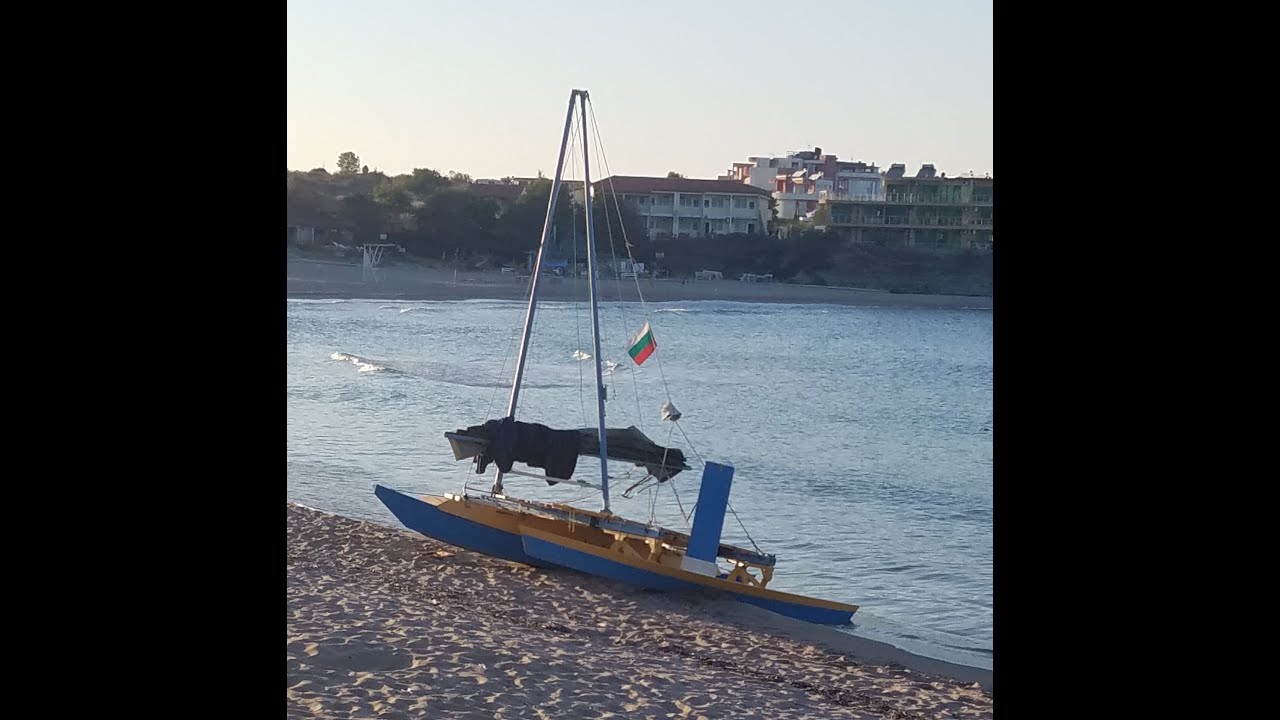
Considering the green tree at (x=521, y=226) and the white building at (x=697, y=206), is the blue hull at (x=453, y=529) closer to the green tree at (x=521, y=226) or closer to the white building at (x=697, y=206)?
the green tree at (x=521, y=226)

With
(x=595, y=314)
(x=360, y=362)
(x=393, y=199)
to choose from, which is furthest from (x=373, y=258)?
(x=595, y=314)

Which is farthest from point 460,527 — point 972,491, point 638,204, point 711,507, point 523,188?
point 638,204

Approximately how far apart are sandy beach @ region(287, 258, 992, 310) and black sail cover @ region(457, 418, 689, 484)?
29279 mm

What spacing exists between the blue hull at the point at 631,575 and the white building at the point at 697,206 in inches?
1689

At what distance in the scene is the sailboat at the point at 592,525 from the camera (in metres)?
8.12

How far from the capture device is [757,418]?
81.3 feet

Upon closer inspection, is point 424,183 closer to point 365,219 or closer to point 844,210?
point 365,219

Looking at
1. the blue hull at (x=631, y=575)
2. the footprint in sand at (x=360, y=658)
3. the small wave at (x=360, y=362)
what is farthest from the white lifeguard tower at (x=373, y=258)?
the footprint in sand at (x=360, y=658)

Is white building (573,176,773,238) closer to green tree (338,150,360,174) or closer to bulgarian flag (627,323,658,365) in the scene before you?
green tree (338,150,360,174)

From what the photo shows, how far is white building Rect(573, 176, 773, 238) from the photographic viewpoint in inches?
2009
